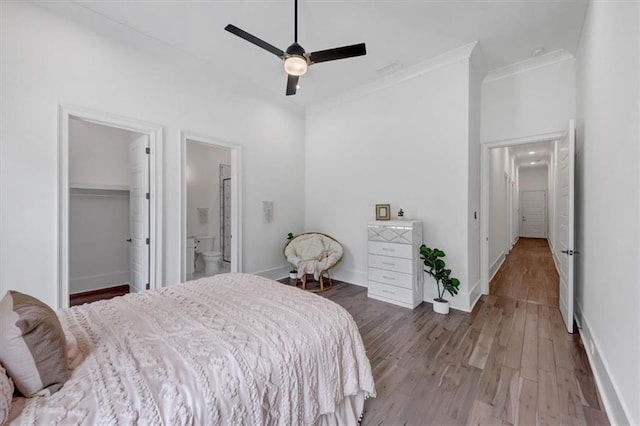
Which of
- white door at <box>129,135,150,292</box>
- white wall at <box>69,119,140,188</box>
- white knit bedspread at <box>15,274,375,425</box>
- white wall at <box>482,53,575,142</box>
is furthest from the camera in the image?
white wall at <box>69,119,140,188</box>

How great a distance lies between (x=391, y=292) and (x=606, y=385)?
2.12m

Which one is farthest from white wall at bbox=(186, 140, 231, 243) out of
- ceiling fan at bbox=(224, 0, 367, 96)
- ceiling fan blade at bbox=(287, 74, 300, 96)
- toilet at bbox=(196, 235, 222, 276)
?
ceiling fan at bbox=(224, 0, 367, 96)

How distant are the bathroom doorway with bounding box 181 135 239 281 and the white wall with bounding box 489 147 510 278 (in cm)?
498

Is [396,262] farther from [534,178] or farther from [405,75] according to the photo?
[534,178]

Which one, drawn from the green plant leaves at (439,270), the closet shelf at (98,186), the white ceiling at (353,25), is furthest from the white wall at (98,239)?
the green plant leaves at (439,270)

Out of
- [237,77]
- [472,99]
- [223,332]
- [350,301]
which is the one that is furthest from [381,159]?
[223,332]

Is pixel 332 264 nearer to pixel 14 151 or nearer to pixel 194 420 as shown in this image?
pixel 194 420

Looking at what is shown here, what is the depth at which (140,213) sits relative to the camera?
134 inches

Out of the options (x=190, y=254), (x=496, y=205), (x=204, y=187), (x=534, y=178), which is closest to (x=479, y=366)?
(x=496, y=205)

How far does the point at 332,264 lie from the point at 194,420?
3.40 metres

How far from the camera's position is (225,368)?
1071 mm

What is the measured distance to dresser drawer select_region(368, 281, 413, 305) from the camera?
3536 mm

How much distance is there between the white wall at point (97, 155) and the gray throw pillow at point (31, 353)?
10.9 ft

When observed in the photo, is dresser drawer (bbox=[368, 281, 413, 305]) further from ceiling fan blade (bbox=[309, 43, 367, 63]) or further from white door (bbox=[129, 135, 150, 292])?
white door (bbox=[129, 135, 150, 292])
